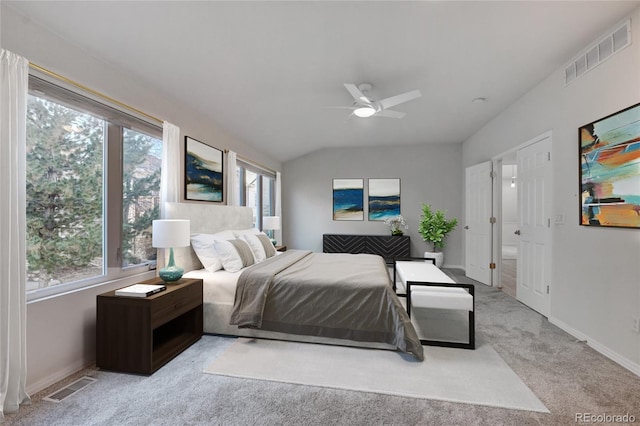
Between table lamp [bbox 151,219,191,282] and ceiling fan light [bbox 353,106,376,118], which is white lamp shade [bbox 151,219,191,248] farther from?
ceiling fan light [bbox 353,106,376,118]

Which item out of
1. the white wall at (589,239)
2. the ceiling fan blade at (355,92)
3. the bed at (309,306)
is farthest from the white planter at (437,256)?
the ceiling fan blade at (355,92)

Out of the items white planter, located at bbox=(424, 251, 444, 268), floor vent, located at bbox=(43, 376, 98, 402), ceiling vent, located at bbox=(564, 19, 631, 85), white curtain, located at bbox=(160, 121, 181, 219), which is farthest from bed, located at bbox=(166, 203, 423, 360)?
white planter, located at bbox=(424, 251, 444, 268)

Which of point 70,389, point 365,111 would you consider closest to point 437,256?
point 365,111

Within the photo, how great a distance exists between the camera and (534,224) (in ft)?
12.0

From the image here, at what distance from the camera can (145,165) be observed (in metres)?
2.99

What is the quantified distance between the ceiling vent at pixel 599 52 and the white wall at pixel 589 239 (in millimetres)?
49

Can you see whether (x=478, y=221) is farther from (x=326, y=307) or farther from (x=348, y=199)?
(x=326, y=307)

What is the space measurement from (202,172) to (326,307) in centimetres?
254

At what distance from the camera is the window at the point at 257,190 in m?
5.21

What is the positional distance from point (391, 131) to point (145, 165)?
4359mm

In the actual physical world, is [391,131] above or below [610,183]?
above

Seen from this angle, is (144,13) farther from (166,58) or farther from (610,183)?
(610,183)

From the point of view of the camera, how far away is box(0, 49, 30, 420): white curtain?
1.74m

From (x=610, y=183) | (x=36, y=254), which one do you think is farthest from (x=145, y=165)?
(x=610, y=183)
